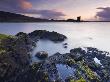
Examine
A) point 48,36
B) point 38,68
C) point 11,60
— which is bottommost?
point 48,36

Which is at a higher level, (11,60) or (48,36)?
(11,60)

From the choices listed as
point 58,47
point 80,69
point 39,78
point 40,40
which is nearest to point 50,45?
point 58,47

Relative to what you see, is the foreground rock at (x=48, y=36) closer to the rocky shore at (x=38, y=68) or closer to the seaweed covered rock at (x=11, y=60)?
the rocky shore at (x=38, y=68)

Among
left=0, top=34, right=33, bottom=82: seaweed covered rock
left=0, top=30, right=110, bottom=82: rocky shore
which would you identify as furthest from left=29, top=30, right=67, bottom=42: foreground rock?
left=0, top=34, right=33, bottom=82: seaweed covered rock

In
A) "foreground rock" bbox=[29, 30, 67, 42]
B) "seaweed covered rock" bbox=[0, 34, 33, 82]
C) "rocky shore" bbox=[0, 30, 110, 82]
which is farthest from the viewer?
"foreground rock" bbox=[29, 30, 67, 42]

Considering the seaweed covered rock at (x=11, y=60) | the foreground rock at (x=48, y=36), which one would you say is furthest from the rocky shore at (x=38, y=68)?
the foreground rock at (x=48, y=36)

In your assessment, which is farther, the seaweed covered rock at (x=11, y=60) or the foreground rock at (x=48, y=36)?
the foreground rock at (x=48, y=36)

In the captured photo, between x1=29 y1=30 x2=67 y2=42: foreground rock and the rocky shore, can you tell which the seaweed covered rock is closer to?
the rocky shore

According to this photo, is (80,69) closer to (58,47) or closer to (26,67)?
(26,67)

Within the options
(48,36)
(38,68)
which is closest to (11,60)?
(38,68)

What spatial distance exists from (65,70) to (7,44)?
536 inches

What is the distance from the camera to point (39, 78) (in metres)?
46.2

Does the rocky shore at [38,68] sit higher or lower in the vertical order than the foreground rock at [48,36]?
higher

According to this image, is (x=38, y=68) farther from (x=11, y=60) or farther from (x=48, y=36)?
(x=48, y=36)
